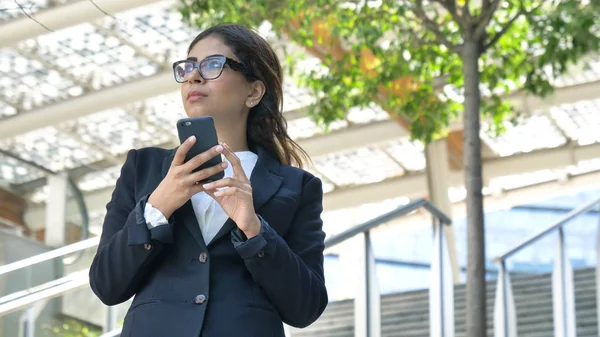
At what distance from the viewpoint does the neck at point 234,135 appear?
Answer: 2445mm

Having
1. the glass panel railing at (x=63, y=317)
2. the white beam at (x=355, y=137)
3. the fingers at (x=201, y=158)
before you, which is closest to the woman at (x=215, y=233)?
the fingers at (x=201, y=158)

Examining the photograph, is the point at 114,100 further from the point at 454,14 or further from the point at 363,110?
the point at 454,14

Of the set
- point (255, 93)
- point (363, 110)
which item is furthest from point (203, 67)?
point (363, 110)

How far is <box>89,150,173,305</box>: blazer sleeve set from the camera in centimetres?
216

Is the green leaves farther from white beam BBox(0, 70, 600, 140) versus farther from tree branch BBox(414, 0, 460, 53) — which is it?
white beam BBox(0, 70, 600, 140)

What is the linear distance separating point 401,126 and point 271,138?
784 inches

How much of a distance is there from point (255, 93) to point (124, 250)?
0.53 meters

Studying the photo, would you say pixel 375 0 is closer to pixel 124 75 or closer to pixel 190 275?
pixel 190 275

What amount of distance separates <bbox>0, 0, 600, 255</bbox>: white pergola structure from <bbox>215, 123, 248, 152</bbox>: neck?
13296mm

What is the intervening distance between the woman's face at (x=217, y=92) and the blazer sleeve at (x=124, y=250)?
0.80ft

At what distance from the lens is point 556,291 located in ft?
25.6

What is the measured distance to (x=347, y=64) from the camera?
948cm

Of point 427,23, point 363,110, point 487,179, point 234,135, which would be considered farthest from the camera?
point 487,179

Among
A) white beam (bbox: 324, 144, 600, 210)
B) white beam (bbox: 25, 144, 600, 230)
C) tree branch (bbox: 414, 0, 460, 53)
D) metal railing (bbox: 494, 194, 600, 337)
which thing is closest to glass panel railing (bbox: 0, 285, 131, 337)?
metal railing (bbox: 494, 194, 600, 337)
